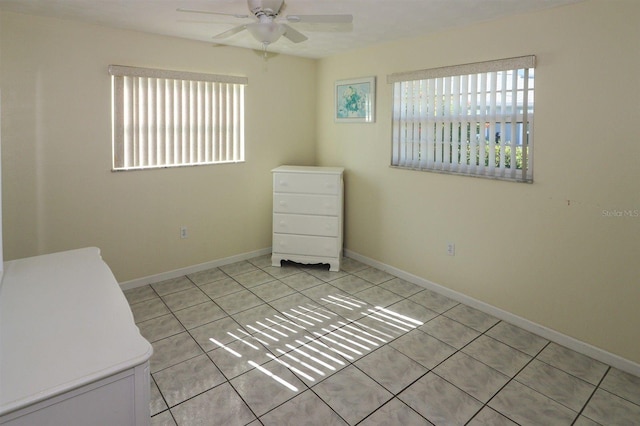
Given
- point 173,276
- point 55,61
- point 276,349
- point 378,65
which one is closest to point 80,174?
point 55,61

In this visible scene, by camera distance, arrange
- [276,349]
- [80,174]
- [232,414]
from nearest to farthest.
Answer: [232,414], [276,349], [80,174]

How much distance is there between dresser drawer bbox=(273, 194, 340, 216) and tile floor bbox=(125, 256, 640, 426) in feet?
2.91

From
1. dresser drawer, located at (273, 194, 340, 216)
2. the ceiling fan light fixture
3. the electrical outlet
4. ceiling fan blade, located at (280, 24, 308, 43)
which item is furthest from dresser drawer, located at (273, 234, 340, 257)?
the ceiling fan light fixture

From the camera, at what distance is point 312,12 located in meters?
2.86

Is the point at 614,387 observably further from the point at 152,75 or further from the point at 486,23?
the point at 152,75

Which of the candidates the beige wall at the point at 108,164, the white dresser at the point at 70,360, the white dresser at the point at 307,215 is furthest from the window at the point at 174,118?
the white dresser at the point at 70,360

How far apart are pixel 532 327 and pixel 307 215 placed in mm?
2316

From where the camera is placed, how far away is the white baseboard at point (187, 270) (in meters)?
3.74

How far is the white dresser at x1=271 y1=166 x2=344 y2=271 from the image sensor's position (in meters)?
4.17

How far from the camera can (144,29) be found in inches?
134

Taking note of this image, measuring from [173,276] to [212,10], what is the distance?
2.52 m

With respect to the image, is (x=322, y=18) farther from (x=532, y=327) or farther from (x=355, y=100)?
(x=532, y=327)

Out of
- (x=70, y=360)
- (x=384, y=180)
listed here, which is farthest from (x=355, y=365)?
(x=384, y=180)

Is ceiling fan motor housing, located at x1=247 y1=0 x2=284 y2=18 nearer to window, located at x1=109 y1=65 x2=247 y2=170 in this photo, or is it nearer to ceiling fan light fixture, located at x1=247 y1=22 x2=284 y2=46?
ceiling fan light fixture, located at x1=247 y1=22 x2=284 y2=46
